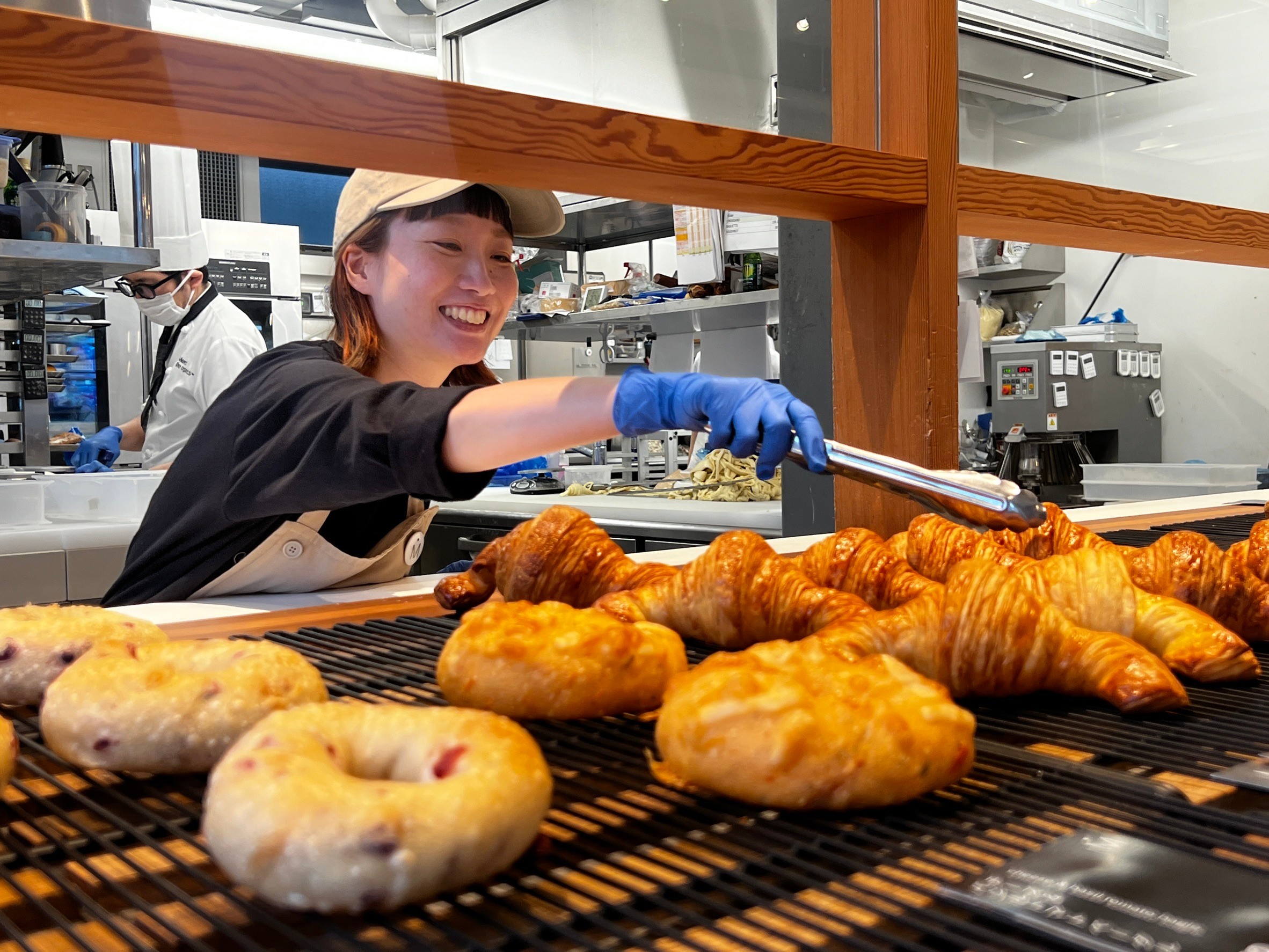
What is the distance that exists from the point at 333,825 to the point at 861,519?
53.1 inches

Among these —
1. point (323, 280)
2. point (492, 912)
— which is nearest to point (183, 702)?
point (492, 912)

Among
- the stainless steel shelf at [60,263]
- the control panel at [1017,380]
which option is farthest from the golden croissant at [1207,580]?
the control panel at [1017,380]

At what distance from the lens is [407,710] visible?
1.94 ft

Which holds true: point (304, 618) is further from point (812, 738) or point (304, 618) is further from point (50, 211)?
point (50, 211)

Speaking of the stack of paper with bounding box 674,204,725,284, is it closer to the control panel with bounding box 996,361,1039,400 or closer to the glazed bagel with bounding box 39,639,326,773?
the control panel with bounding box 996,361,1039,400

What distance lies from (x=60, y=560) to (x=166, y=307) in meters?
1.95

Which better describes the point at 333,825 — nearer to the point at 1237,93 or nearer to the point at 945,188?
the point at 945,188

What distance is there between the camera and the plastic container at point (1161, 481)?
12.4 feet

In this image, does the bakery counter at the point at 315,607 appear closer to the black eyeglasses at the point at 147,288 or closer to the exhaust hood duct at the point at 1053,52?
the exhaust hood duct at the point at 1053,52

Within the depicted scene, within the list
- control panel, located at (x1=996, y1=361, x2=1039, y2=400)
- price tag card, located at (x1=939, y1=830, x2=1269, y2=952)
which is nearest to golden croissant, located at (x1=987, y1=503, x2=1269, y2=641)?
price tag card, located at (x1=939, y1=830, x2=1269, y2=952)

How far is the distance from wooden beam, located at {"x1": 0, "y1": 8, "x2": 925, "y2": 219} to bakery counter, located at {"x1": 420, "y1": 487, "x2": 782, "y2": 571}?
1445mm

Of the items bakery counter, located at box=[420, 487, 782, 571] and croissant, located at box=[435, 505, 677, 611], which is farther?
bakery counter, located at box=[420, 487, 782, 571]

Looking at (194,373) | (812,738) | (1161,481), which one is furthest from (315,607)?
(194,373)

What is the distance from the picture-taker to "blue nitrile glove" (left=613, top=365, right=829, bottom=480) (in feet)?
3.53
